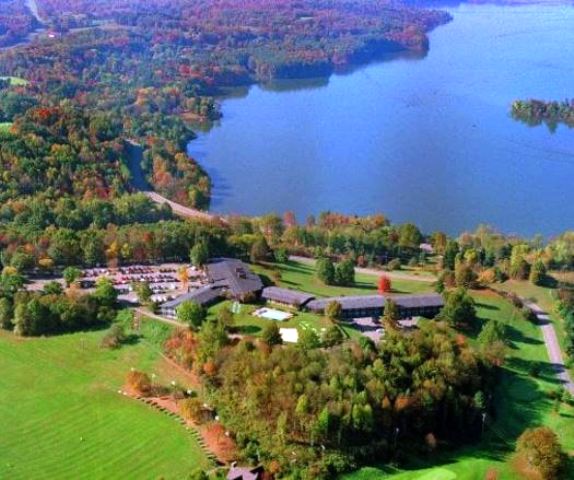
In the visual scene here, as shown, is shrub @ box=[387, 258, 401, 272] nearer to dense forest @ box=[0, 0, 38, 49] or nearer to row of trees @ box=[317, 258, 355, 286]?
row of trees @ box=[317, 258, 355, 286]

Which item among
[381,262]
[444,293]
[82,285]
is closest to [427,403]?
[444,293]

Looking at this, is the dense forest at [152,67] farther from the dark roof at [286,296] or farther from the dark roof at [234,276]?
the dark roof at [286,296]

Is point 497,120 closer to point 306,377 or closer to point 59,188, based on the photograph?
point 59,188

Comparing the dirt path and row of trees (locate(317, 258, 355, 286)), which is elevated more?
row of trees (locate(317, 258, 355, 286))

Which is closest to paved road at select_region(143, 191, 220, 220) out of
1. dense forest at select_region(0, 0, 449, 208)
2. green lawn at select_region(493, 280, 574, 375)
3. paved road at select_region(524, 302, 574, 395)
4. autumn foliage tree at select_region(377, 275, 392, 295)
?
dense forest at select_region(0, 0, 449, 208)

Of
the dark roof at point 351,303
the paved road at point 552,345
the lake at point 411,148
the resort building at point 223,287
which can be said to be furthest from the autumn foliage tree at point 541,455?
the lake at point 411,148

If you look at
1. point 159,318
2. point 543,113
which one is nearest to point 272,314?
point 159,318

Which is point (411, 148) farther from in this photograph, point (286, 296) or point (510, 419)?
point (510, 419)

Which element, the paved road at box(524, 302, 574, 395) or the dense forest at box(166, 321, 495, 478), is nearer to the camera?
the dense forest at box(166, 321, 495, 478)
